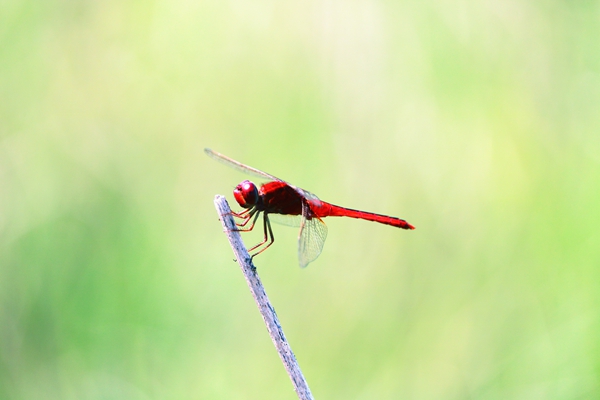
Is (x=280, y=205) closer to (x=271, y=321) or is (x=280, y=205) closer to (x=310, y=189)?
(x=310, y=189)

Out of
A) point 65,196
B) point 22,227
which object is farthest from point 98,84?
point 22,227

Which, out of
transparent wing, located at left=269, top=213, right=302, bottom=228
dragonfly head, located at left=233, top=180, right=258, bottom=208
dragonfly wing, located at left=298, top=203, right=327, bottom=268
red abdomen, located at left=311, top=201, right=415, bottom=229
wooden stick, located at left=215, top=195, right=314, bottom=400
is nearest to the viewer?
wooden stick, located at left=215, top=195, right=314, bottom=400

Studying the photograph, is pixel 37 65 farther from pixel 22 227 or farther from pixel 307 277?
pixel 307 277

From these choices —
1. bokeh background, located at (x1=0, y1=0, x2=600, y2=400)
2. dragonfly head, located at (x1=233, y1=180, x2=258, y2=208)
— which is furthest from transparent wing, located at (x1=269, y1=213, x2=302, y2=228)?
bokeh background, located at (x1=0, y1=0, x2=600, y2=400)

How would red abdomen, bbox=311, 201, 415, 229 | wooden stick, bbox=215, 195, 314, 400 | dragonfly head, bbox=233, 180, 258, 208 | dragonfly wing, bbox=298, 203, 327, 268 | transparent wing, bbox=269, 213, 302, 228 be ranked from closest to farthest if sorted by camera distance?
1. wooden stick, bbox=215, 195, 314, 400
2. dragonfly wing, bbox=298, 203, 327, 268
3. dragonfly head, bbox=233, 180, 258, 208
4. transparent wing, bbox=269, 213, 302, 228
5. red abdomen, bbox=311, 201, 415, 229

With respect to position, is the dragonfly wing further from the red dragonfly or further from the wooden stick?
the wooden stick
